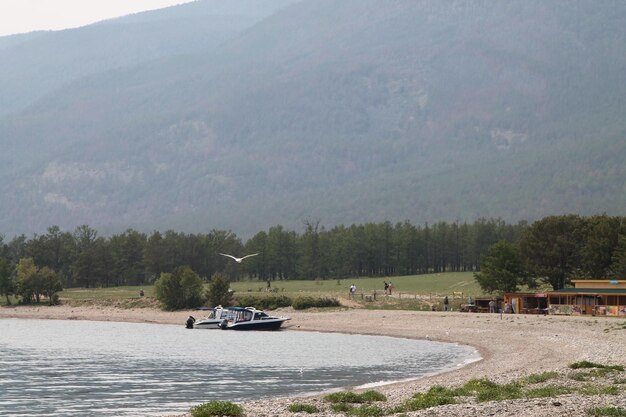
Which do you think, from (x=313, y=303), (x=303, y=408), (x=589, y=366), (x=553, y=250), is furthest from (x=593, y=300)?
(x=303, y=408)

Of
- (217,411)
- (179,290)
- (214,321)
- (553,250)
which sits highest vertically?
(553,250)

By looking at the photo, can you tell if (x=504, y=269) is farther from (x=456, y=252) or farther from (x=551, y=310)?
(x=456, y=252)

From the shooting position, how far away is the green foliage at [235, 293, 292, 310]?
106 meters

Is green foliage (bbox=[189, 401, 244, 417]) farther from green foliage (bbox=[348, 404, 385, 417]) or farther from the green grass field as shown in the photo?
the green grass field

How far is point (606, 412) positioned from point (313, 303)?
74651mm

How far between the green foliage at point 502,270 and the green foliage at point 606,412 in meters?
69.6

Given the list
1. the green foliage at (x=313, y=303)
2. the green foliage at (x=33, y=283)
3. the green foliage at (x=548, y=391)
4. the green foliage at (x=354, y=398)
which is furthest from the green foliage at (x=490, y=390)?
the green foliage at (x=33, y=283)

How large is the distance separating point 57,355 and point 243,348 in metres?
13.4

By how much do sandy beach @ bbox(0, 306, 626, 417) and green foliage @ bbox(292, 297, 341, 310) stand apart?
137cm

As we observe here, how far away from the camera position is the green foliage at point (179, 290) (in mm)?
112875

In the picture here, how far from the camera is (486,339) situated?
71.5 metres

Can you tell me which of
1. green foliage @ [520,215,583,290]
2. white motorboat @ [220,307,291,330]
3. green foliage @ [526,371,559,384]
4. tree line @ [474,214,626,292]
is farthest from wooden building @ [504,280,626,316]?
green foliage @ [526,371,559,384]

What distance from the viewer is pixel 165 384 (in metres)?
48.8

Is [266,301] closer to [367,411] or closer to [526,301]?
[526,301]
